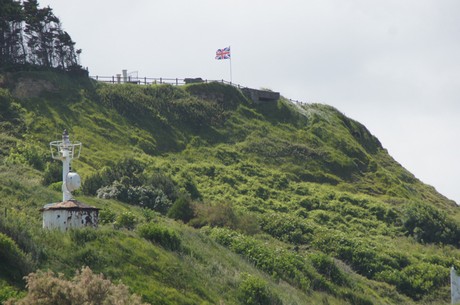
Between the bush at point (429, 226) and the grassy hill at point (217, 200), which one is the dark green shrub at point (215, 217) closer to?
the grassy hill at point (217, 200)

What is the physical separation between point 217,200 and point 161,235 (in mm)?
25393

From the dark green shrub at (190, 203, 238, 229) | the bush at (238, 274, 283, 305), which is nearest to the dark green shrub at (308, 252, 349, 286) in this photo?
the dark green shrub at (190, 203, 238, 229)

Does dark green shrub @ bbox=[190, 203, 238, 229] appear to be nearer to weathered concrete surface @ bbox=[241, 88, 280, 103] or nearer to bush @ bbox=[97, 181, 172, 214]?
bush @ bbox=[97, 181, 172, 214]

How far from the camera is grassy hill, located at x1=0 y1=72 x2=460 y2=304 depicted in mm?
28859

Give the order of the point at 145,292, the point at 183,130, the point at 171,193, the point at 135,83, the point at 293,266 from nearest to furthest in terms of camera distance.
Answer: the point at 145,292, the point at 293,266, the point at 171,193, the point at 183,130, the point at 135,83

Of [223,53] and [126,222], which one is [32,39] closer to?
[223,53]

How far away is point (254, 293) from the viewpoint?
3066 centimetres

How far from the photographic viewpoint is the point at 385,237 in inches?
2286

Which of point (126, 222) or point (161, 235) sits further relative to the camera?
point (126, 222)

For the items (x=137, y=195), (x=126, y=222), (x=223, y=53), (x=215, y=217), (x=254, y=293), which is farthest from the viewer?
(x=223, y=53)

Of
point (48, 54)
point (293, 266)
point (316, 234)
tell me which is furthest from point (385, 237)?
point (48, 54)

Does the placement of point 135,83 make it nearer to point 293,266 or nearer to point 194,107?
point 194,107

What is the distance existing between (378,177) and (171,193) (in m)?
26.5

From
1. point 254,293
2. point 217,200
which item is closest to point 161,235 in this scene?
point 254,293
